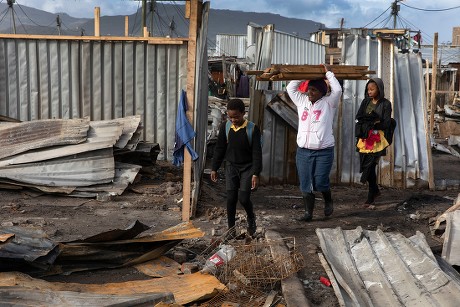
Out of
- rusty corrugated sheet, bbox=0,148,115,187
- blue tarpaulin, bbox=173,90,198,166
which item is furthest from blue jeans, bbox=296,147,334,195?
rusty corrugated sheet, bbox=0,148,115,187

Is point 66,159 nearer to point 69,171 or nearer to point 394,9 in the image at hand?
point 69,171

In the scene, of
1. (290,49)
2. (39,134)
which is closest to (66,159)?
(39,134)

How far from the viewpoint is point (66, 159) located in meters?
9.05

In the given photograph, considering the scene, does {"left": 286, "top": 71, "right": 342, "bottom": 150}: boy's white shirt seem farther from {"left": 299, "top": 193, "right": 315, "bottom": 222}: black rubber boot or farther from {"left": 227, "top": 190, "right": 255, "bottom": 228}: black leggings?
{"left": 227, "top": 190, "right": 255, "bottom": 228}: black leggings

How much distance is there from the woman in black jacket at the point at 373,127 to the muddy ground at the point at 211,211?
28.5 inches

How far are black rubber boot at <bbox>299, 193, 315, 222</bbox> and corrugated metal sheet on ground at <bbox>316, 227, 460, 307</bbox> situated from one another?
1134 millimetres

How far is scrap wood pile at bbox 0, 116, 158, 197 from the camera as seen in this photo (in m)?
8.87

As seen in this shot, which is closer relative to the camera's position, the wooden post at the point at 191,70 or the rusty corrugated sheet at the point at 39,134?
the wooden post at the point at 191,70

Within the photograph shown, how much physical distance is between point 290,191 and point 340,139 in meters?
1.23

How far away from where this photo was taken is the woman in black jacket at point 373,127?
324 inches

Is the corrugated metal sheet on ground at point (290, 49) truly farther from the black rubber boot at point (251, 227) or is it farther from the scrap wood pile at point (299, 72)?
the black rubber boot at point (251, 227)

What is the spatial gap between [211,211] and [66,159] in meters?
2.49

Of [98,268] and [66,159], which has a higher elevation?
[66,159]

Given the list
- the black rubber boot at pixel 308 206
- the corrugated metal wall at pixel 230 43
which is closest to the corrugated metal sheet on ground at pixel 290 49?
the black rubber boot at pixel 308 206
